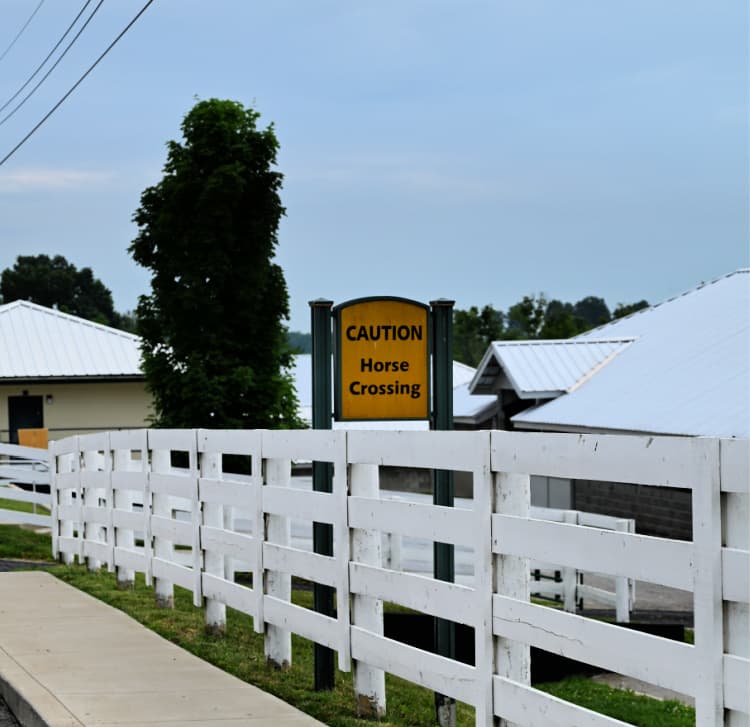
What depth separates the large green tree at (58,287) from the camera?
14688 centimetres

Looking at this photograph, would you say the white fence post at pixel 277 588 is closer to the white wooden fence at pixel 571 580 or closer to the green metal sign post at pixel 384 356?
the green metal sign post at pixel 384 356

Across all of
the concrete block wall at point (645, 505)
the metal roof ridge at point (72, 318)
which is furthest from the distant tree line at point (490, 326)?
the concrete block wall at point (645, 505)

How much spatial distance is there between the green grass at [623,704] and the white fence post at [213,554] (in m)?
2.93

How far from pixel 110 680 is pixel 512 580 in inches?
134

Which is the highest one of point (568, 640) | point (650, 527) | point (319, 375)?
point (319, 375)

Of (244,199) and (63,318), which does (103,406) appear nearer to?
(63,318)

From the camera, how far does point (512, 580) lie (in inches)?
240

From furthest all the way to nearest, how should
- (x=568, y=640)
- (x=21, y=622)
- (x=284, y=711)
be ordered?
(x=21, y=622) → (x=284, y=711) → (x=568, y=640)

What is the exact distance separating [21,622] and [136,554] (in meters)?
1.80

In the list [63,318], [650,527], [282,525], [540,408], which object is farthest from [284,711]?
[63,318]

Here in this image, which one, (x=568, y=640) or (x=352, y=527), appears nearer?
(x=568, y=640)

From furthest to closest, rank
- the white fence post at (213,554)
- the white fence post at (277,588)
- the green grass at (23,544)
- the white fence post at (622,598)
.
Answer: the green grass at (23,544), the white fence post at (622,598), the white fence post at (213,554), the white fence post at (277,588)

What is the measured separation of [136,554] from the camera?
12.4 m

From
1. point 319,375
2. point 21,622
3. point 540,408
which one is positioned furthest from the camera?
point 540,408
